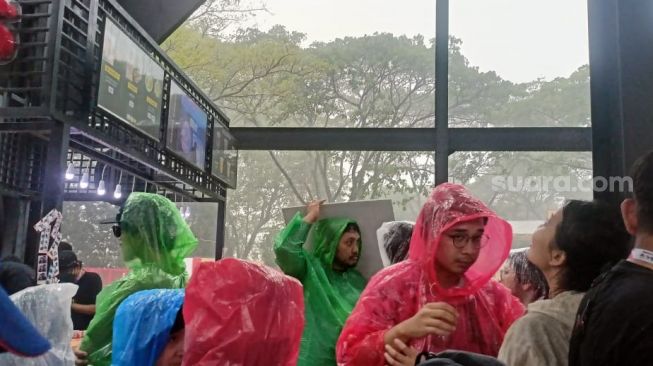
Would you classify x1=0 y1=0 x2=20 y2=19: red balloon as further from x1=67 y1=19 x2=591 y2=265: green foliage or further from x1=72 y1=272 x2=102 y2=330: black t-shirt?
x1=67 y1=19 x2=591 y2=265: green foliage

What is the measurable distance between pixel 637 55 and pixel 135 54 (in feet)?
8.63

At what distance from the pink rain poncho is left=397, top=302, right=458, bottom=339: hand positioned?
0.08m

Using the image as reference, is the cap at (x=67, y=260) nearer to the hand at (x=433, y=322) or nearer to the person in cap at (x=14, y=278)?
the person in cap at (x=14, y=278)

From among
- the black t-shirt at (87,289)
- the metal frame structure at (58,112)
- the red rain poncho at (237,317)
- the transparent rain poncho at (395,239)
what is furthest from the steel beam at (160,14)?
the red rain poncho at (237,317)

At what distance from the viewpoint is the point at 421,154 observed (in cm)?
495

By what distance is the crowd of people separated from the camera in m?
0.93

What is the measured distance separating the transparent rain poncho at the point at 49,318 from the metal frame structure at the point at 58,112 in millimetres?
1340

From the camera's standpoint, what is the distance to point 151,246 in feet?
7.02

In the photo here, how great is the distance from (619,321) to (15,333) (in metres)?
0.87

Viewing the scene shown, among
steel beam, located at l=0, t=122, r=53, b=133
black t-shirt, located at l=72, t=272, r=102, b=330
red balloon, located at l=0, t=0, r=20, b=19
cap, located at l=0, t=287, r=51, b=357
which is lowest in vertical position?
black t-shirt, located at l=72, t=272, r=102, b=330

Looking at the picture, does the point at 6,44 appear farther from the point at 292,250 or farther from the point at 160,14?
the point at 160,14

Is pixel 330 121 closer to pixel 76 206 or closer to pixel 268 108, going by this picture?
pixel 268 108

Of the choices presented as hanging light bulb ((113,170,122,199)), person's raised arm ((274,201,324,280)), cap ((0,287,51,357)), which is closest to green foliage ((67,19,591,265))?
hanging light bulb ((113,170,122,199))

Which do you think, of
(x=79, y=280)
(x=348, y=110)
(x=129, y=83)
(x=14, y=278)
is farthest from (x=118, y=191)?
(x=14, y=278)
